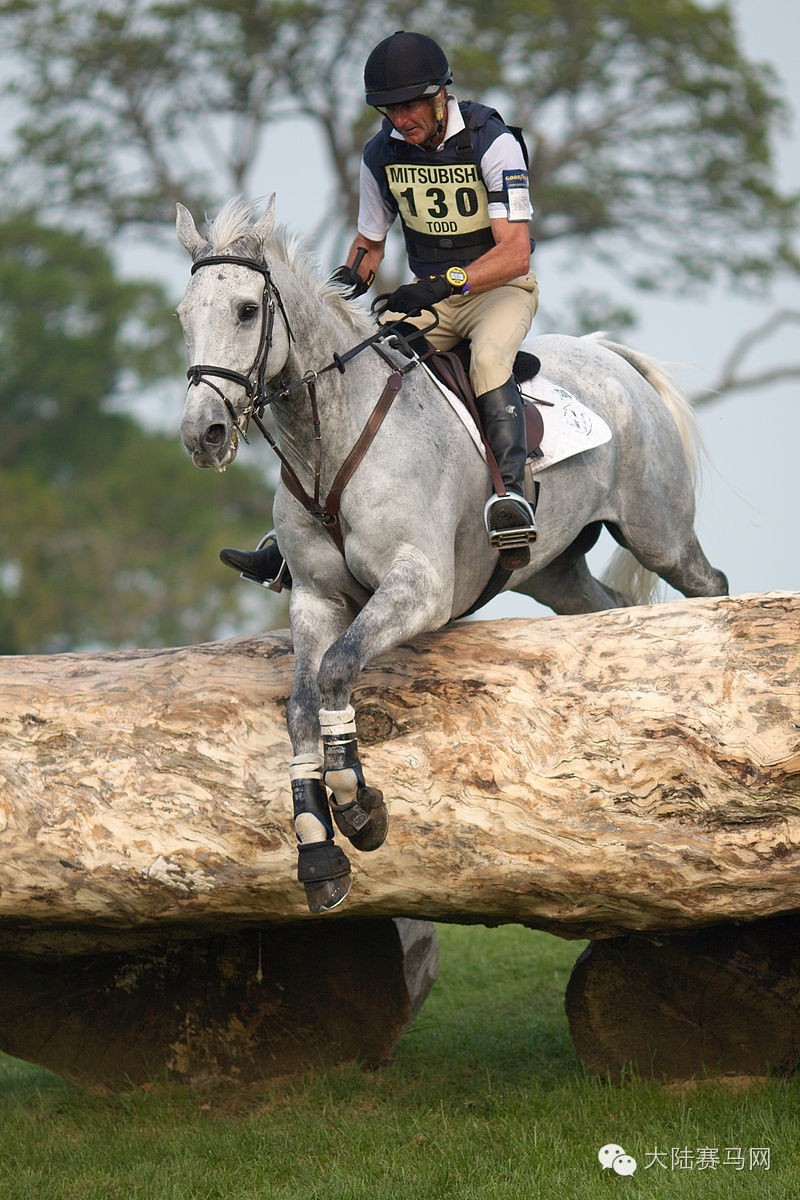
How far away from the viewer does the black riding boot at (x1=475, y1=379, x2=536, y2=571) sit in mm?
5605

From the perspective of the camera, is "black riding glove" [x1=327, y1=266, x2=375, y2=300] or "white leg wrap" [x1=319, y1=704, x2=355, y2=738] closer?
"white leg wrap" [x1=319, y1=704, x2=355, y2=738]

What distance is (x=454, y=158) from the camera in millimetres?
5883

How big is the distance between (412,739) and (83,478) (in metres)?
23.8

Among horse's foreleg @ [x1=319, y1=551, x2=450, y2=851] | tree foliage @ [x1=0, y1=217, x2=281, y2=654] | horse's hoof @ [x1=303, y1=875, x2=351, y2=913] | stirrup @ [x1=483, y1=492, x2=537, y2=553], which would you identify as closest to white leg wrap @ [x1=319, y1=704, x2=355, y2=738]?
horse's foreleg @ [x1=319, y1=551, x2=450, y2=851]

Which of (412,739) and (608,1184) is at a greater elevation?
(412,739)

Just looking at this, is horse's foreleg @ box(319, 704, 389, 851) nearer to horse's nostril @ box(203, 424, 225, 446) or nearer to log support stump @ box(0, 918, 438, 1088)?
horse's nostril @ box(203, 424, 225, 446)

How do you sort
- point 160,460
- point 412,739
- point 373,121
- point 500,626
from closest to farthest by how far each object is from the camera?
point 412,739 → point 500,626 → point 373,121 → point 160,460

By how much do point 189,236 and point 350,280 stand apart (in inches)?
39.4

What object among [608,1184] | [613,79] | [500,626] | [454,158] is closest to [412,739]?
[500,626]

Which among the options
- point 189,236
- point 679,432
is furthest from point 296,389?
point 679,432

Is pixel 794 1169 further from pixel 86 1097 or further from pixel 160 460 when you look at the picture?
pixel 160 460

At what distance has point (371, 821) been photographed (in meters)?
4.92

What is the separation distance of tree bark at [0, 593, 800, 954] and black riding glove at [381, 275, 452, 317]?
1.36 metres

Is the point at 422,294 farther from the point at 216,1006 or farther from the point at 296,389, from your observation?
the point at 216,1006
